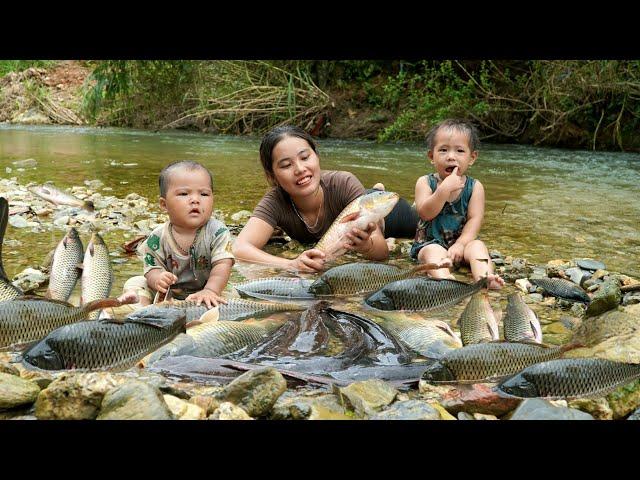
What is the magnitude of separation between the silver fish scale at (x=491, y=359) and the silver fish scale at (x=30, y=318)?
5.97 ft

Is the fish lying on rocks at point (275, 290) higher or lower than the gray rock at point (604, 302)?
lower

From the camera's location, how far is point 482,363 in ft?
9.00

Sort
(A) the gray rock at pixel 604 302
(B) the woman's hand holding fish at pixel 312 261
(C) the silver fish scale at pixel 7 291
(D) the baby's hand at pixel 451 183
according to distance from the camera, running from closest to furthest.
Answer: (A) the gray rock at pixel 604 302 → (C) the silver fish scale at pixel 7 291 → (B) the woman's hand holding fish at pixel 312 261 → (D) the baby's hand at pixel 451 183

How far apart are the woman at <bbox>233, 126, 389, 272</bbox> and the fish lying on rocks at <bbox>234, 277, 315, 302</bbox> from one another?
1.39 ft

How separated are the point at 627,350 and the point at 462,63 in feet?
48.2

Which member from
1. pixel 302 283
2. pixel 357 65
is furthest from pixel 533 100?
pixel 302 283

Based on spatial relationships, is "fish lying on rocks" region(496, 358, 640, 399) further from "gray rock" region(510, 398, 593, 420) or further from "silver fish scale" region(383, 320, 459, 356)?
"silver fish scale" region(383, 320, 459, 356)

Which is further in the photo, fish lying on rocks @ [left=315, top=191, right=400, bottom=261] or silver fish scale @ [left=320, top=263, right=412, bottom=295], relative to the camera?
fish lying on rocks @ [left=315, top=191, right=400, bottom=261]

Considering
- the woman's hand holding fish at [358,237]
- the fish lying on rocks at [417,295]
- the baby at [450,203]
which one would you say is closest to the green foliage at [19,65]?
the baby at [450,203]

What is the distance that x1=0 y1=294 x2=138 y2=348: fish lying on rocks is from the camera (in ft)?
10.2

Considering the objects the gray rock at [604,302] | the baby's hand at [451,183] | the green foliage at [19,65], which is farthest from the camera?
the green foliage at [19,65]

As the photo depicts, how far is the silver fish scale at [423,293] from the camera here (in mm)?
3785

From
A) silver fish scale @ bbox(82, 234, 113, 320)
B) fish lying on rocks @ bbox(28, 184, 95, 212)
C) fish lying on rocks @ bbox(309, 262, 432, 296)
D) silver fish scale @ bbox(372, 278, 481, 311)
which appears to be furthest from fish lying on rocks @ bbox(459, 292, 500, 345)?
fish lying on rocks @ bbox(28, 184, 95, 212)

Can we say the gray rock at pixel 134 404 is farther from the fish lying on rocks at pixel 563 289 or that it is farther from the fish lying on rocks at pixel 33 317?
the fish lying on rocks at pixel 563 289
